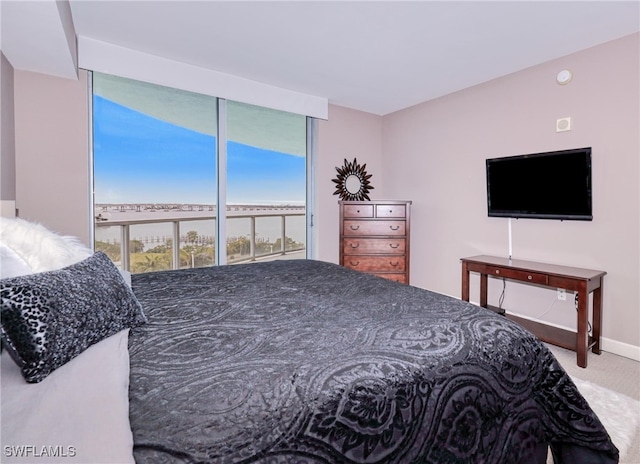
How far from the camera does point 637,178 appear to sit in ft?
8.57

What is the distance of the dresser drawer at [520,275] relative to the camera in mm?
2767

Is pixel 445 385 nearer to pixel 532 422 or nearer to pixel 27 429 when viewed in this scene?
pixel 532 422

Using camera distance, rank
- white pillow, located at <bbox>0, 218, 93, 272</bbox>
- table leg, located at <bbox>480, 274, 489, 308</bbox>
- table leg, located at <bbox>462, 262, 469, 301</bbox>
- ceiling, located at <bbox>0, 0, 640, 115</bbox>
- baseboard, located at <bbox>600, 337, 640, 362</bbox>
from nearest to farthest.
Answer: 1. white pillow, located at <bbox>0, 218, 93, 272</bbox>
2. ceiling, located at <bbox>0, 0, 640, 115</bbox>
3. baseboard, located at <bbox>600, 337, 640, 362</bbox>
4. table leg, located at <bbox>462, 262, 469, 301</bbox>
5. table leg, located at <bbox>480, 274, 489, 308</bbox>

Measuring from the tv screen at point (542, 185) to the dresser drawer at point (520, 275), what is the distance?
56cm

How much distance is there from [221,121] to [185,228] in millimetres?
1238

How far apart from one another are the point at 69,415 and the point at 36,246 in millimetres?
751

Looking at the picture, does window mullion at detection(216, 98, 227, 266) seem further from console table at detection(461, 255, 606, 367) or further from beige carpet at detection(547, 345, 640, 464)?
beige carpet at detection(547, 345, 640, 464)

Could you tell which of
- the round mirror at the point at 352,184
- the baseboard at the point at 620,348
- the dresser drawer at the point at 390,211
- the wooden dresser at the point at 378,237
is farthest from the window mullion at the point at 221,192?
the baseboard at the point at 620,348

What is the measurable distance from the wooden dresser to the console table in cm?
88

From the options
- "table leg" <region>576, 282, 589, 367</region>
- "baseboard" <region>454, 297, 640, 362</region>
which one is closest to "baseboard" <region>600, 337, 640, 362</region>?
"baseboard" <region>454, 297, 640, 362</region>

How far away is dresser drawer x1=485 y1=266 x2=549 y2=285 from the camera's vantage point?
9.08ft

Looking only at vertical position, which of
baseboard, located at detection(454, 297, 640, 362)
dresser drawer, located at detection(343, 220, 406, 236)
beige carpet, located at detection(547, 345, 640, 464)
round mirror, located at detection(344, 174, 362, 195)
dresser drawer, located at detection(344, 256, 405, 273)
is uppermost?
round mirror, located at detection(344, 174, 362, 195)

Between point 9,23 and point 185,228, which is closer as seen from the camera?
point 9,23

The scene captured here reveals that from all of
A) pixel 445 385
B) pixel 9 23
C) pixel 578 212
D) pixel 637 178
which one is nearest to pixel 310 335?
pixel 445 385
